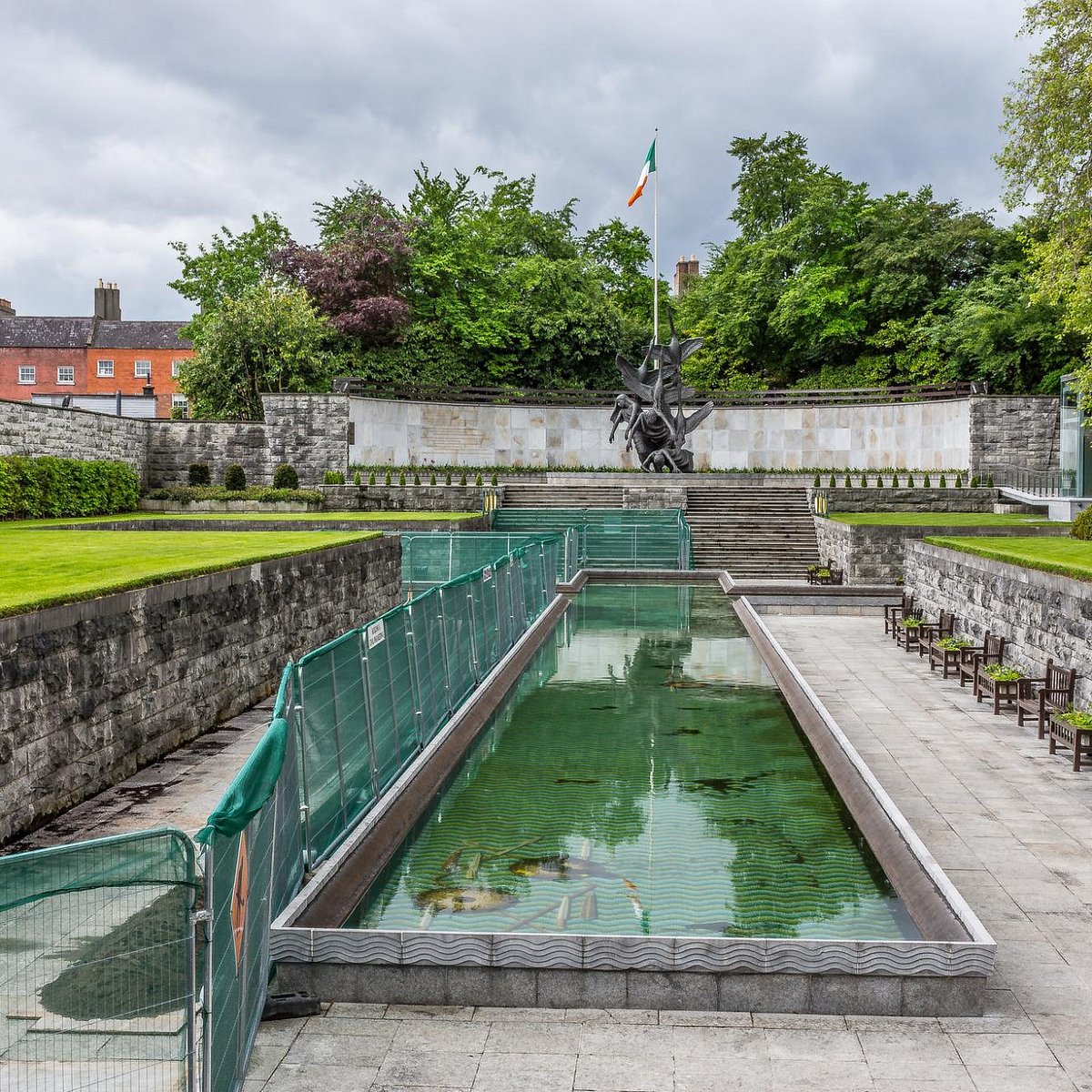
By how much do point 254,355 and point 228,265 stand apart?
29.5 ft

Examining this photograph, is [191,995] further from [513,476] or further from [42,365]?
[42,365]

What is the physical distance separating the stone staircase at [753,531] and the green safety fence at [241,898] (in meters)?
24.6

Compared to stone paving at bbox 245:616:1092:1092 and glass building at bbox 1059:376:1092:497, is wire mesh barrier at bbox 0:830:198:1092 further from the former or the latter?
glass building at bbox 1059:376:1092:497

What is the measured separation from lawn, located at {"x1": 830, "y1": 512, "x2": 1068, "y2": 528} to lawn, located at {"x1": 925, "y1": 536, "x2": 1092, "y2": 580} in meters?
6.56

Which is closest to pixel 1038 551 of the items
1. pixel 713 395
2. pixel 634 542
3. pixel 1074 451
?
pixel 634 542

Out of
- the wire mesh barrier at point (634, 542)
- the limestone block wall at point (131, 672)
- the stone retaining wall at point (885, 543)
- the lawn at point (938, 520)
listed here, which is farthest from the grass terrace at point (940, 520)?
the limestone block wall at point (131, 672)

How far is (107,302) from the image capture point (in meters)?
67.5

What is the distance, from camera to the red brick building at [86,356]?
6178cm

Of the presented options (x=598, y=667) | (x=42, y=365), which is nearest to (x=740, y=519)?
(x=598, y=667)

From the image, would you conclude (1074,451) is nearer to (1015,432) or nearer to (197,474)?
(1015,432)

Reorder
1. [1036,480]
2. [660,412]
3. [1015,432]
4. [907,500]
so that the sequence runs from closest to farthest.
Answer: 1. [907,500]
2. [660,412]
3. [1036,480]
4. [1015,432]

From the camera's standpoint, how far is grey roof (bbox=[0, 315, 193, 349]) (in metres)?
62.3

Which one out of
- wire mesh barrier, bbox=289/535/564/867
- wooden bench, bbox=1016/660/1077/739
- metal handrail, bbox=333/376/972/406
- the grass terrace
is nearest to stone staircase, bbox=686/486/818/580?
the grass terrace

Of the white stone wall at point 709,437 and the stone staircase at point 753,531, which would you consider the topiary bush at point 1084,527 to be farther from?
the white stone wall at point 709,437
